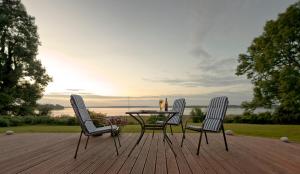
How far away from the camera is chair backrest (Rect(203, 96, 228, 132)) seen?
4.45 meters

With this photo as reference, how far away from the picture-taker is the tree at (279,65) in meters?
13.7

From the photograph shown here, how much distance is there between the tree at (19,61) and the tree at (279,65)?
14.3m

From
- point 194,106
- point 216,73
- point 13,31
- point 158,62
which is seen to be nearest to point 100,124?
point 158,62

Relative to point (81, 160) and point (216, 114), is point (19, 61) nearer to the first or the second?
point (81, 160)

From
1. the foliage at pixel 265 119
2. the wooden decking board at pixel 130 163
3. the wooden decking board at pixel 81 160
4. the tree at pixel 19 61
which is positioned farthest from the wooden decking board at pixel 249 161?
the tree at pixel 19 61

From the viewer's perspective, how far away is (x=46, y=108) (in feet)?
58.6

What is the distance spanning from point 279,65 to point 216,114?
12.9 m

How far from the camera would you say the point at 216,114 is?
15.5ft

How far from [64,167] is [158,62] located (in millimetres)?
9914

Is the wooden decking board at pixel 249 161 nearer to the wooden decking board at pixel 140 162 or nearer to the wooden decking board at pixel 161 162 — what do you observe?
the wooden decking board at pixel 161 162

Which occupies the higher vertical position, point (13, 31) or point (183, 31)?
point (13, 31)

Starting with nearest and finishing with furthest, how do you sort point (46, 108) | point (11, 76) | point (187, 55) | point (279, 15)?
point (187, 55), point (279, 15), point (11, 76), point (46, 108)

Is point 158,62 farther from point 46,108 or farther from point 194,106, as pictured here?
point 46,108

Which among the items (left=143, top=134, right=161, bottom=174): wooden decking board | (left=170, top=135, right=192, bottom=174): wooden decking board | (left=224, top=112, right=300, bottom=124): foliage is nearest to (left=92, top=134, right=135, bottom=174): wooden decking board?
(left=143, top=134, right=161, bottom=174): wooden decking board
